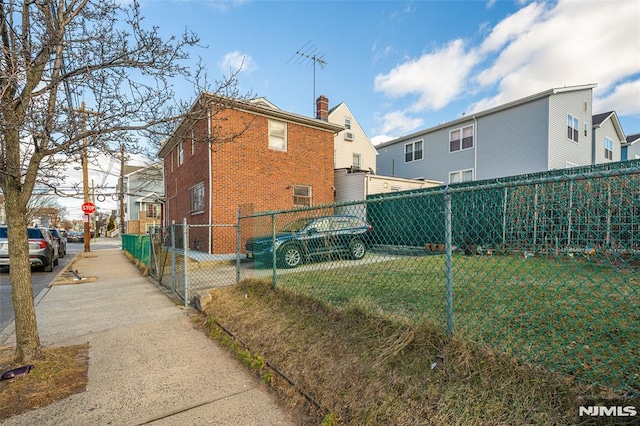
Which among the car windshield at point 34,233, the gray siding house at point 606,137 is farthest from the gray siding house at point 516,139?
the car windshield at point 34,233

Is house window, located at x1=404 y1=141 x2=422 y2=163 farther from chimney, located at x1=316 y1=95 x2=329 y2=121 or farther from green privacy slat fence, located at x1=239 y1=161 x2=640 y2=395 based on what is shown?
green privacy slat fence, located at x1=239 y1=161 x2=640 y2=395

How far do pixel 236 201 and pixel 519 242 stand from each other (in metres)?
10.5

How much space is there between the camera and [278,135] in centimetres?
1342

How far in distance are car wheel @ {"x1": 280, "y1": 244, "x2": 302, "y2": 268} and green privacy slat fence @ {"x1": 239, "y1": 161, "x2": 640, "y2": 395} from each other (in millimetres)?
52

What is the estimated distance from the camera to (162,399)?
2857 mm

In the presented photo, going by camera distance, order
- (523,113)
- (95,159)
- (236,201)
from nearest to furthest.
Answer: (95,159), (236,201), (523,113)

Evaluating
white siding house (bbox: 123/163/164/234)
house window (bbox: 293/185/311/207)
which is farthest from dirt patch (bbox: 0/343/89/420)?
white siding house (bbox: 123/163/164/234)

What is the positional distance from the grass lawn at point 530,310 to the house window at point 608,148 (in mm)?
20614

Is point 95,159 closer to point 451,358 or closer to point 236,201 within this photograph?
point 451,358

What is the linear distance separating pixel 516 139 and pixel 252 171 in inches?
520

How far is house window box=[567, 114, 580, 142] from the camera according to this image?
16.1 m

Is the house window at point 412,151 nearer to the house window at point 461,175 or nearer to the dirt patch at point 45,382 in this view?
the house window at point 461,175

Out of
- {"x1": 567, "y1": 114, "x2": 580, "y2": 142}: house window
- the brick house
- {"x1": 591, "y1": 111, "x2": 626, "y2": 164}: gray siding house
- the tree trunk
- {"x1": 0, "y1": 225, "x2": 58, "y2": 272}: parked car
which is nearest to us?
the tree trunk

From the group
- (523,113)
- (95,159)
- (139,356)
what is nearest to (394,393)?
(139,356)
